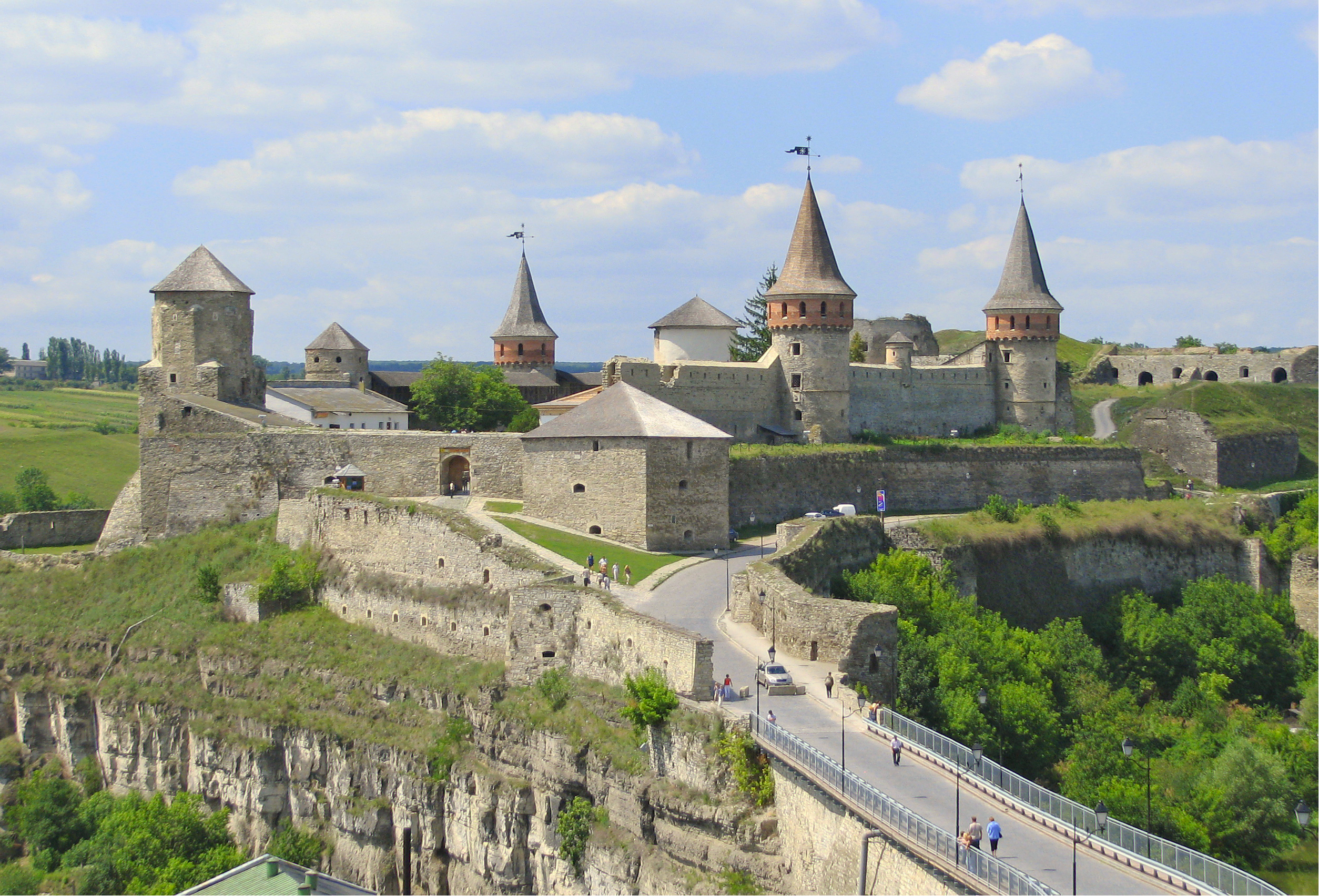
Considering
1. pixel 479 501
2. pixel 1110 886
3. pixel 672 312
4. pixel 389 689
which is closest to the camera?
pixel 1110 886

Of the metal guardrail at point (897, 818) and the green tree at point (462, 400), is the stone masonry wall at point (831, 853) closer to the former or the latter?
the metal guardrail at point (897, 818)

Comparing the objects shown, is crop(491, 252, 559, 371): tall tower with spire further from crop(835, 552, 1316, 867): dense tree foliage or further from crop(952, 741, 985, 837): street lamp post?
crop(952, 741, 985, 837): street lamp post

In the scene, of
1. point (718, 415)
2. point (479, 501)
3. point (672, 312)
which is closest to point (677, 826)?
point (479, 501)

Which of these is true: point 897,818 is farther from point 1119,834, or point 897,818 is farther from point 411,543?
point 411,543

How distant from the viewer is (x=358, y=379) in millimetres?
68000

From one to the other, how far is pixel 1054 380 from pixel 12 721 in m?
45.8

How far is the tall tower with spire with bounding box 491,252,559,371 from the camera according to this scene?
251ft

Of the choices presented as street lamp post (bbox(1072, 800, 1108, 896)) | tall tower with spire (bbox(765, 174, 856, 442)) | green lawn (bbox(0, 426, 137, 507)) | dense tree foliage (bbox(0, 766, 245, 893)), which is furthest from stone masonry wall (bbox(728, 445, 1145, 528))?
green lawn (bbox(0, 426, 137, 507))

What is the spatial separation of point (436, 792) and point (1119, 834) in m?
19.2

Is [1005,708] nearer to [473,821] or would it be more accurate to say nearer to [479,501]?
[473,821]

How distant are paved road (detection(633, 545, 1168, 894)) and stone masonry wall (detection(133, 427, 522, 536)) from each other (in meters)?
13.5

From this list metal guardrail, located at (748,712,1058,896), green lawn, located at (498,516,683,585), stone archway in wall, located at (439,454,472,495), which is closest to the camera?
metal guardrail, located at (748,712,1058,896)

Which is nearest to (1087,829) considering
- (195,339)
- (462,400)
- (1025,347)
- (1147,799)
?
(1147,799)

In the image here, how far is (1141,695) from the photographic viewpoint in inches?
1801
